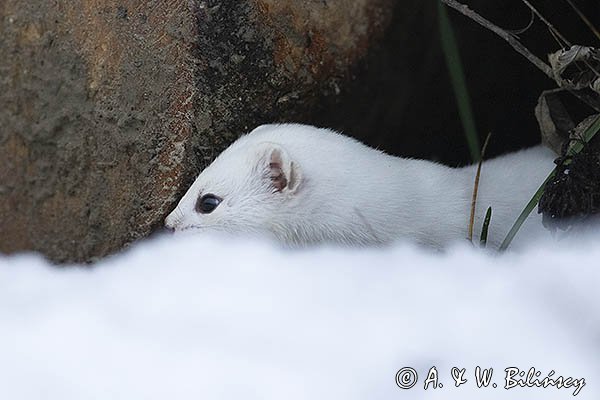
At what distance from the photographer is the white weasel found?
1.79 m

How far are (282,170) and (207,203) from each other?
0.55ft

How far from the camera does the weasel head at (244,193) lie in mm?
1802

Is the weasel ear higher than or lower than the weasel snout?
higher

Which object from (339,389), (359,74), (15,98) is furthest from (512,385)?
(15,98)

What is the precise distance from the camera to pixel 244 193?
6.00 feet

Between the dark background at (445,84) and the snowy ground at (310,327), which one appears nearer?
the snowy ground at (310,327)

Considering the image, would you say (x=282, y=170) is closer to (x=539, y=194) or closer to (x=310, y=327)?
(x=539, y=194)

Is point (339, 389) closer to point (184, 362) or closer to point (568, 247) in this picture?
point (184, 362)

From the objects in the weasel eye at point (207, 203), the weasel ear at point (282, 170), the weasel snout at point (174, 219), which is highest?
the weasel ear at point (282, 170)
